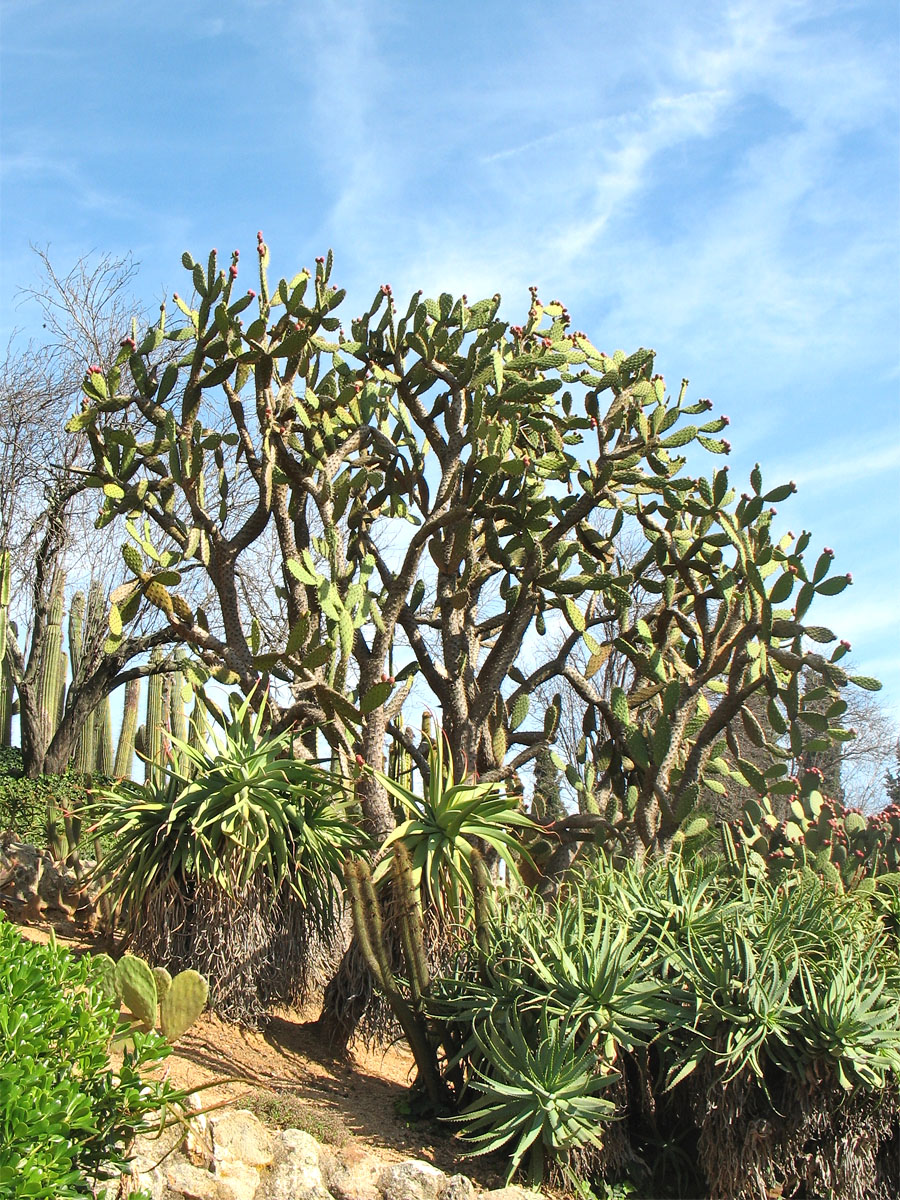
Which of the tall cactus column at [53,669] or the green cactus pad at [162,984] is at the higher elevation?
the tall cactus column at [53,669]

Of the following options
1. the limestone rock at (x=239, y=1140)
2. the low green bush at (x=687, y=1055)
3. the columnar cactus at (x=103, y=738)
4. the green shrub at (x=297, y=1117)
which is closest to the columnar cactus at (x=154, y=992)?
the limestone rock at (x=239, y=1140)

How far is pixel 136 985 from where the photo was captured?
4641mm

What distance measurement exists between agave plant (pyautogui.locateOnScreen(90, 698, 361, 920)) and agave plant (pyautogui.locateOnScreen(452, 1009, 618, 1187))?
1.71m

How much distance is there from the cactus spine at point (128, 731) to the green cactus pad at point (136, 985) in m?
13.5

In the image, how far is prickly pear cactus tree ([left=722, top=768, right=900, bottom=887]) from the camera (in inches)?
328

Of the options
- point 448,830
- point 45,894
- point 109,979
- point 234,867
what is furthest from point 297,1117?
point 45,894

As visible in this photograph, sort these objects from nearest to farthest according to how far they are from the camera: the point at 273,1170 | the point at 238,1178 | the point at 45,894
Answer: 1. the point at 238,1178
2. the point at 273,1170
3. the point at 45,894

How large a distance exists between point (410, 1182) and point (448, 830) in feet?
6.24

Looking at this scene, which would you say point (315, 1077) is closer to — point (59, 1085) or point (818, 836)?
point (59, 1085)

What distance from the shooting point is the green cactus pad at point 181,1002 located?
15.6 feet

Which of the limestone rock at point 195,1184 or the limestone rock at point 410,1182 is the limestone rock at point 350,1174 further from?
the limestone rock at point 195,1184

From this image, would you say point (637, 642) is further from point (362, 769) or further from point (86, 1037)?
point (86, 1037)

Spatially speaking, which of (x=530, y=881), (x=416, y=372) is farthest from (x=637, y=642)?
(x=416, y=372)

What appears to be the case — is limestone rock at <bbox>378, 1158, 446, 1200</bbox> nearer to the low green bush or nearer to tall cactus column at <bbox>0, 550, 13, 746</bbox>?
the low green bush
